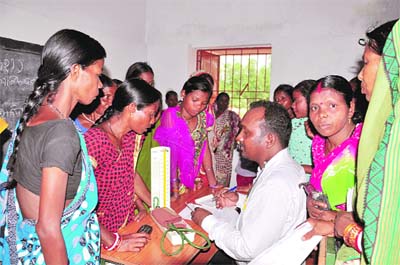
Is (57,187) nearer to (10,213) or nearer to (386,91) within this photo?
(10,213)

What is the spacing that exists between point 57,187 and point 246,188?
64.5 inches

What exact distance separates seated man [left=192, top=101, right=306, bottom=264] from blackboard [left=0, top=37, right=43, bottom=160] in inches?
86.3

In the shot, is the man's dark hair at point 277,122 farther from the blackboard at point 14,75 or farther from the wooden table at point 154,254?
Answer: the blackboard at point 14,75

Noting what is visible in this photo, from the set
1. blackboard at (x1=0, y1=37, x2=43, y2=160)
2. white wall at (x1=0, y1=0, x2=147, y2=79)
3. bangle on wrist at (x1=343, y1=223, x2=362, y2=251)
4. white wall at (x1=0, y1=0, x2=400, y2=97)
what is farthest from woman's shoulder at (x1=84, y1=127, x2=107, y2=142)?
white wall at (x1=0, y1=0, x2=400, y2=97)

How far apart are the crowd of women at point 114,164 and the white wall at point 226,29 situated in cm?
232

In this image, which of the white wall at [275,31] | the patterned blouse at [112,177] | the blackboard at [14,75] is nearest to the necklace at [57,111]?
the patterned blouse at [112,177]

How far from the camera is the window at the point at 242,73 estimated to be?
516 centimetres

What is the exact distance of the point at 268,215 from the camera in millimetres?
1388

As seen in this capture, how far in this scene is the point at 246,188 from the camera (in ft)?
8.14

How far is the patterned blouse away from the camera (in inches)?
64.2

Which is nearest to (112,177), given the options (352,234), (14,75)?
(352,234)

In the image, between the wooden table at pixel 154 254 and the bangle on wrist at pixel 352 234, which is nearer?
the bangle on wrist at pixel 352 234

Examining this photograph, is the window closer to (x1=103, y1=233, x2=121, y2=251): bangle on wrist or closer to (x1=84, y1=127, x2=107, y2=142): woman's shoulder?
(x1=84, y1=127, x2=107, y2=142): woman's shoulder

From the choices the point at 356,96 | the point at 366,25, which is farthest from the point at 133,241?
Answer: the point at 366,25
